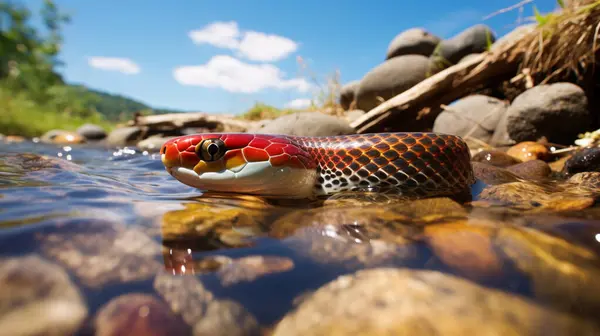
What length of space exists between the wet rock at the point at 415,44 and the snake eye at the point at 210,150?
10.9 meters

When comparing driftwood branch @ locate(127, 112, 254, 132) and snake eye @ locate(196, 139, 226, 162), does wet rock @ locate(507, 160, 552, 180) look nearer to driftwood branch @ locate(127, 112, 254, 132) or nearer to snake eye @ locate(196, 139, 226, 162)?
snake eye @ locate(196, 139, 226, 162)

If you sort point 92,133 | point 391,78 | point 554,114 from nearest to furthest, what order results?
point 554,114 < point 391,78 < point 92,133

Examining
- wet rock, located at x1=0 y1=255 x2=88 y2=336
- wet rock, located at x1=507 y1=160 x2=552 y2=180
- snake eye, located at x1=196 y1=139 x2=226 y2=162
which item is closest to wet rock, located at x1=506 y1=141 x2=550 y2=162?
wet rock, located at x1=507 y1=160 x2=552 y2=180

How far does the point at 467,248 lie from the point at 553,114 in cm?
571

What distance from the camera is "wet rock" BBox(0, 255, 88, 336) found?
32.9 inches

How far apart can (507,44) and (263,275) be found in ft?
24.1

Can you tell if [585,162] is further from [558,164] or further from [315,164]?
[315,164]

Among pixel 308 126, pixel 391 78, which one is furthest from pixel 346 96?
pixel 308 126

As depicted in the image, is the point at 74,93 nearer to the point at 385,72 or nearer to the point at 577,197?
the point at 385,72

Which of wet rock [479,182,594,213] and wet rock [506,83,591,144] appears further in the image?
wet rock [506,83,591,144]

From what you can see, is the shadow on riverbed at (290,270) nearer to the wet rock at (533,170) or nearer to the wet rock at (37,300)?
the wet rock at (37,300)

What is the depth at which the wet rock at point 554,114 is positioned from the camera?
5.50 meters

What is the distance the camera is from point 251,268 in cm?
116

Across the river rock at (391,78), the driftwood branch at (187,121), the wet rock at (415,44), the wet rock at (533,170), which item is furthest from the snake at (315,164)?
the wet rock at (415,44)
